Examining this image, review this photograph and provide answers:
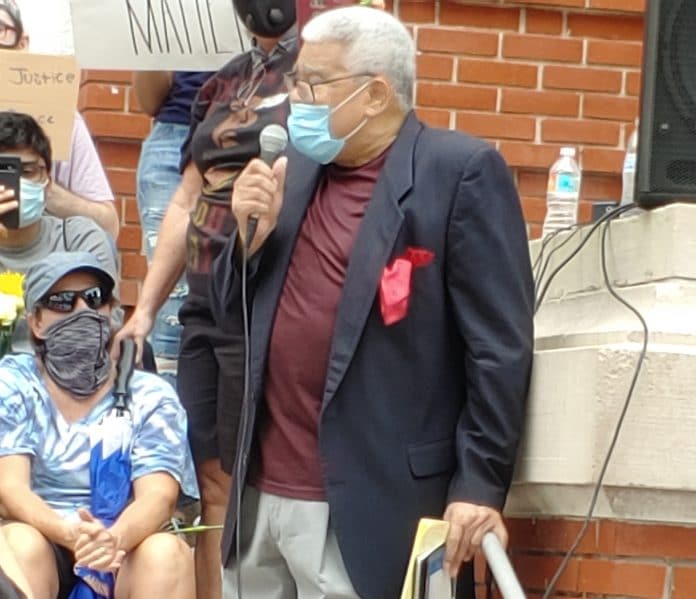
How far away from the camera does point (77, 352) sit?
520cm

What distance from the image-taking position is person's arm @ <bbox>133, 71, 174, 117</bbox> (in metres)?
6.31

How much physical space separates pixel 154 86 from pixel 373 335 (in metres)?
2.53

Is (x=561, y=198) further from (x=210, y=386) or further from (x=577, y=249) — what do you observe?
(x=210, y=386)

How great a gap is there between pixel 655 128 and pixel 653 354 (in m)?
0.49

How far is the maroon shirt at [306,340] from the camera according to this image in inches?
162

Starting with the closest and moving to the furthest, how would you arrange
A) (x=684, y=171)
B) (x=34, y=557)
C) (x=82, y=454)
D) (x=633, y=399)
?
(x=633, y=399) < (x=684, y=171) < (x=34, y=557) < (x=82, y=454)

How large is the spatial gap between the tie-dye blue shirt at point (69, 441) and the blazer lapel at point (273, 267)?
3.27 feet

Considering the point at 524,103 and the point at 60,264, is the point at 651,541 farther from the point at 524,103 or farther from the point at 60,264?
the point at 524,103

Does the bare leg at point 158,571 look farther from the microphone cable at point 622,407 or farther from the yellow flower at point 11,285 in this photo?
the microphone cable at point 622,407

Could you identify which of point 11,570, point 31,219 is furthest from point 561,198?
point 11,570

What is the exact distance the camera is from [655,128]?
3854 millimetres

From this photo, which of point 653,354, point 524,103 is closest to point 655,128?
point 653,354

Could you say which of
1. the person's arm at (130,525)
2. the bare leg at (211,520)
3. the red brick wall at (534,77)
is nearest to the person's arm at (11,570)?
the person's arm at (130,525)

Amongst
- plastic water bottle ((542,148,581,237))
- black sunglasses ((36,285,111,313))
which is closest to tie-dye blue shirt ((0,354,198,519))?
black sunglasses ((36,285,111,313))
